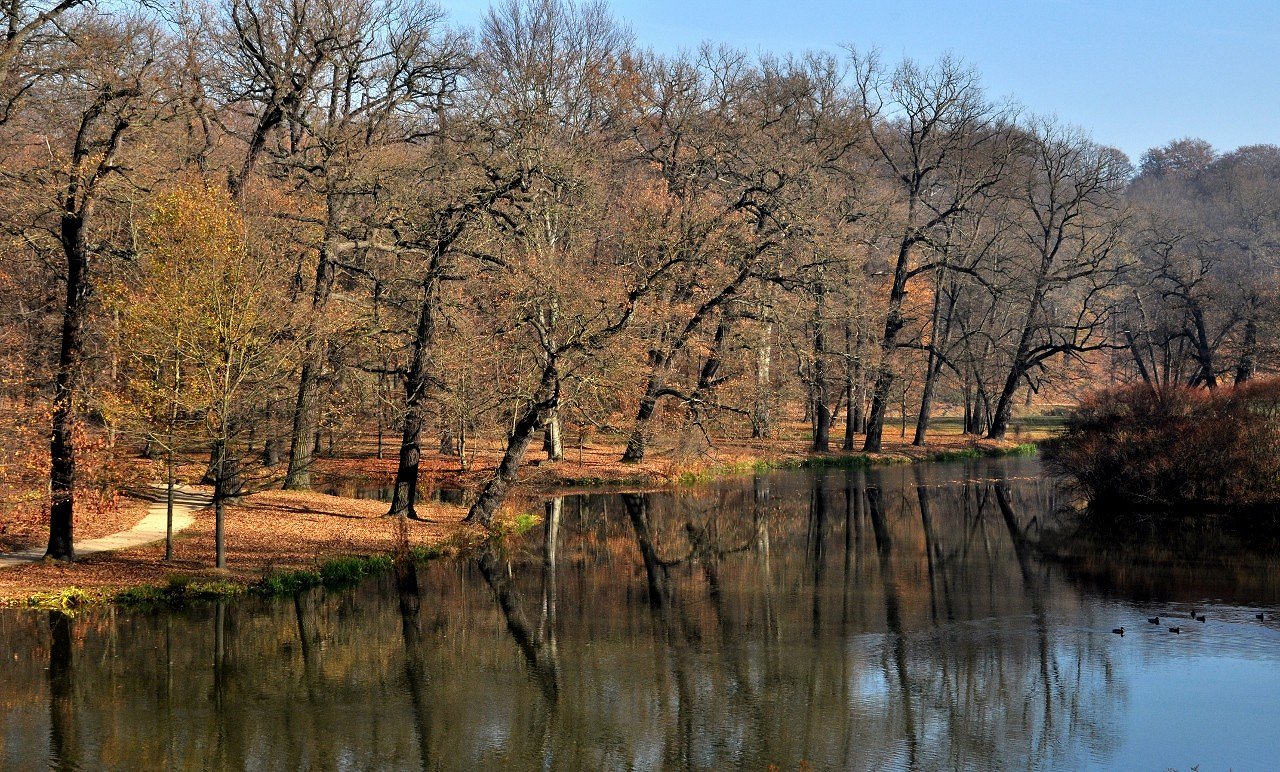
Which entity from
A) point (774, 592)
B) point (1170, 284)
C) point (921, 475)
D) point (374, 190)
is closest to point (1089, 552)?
point (774, 592)

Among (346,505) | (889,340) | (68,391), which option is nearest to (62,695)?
(68,391)

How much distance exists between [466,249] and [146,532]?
8.98m

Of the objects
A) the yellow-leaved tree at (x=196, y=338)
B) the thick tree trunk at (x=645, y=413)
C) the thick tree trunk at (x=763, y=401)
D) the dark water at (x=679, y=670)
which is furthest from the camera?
the thick tree trunk at (x=763, y=401)

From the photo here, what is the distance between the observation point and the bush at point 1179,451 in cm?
2684

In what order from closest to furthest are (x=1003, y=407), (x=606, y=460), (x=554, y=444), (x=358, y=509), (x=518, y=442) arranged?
(x=518, y=442) → (x=358, y=509) → (x=554, y=444) → (x=606, y=460) → (x=1003, y=407)

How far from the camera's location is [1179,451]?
27781 millimetres

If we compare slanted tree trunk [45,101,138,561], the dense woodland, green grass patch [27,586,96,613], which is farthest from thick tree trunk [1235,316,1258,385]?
→ green grass patch [27,586,96,613]

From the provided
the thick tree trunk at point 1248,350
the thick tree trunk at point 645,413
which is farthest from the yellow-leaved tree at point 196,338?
the thick tree trunk at point 1248,350

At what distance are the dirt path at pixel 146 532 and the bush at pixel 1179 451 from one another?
2302 centimetres

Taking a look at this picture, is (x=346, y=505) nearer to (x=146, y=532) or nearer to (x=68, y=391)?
(x=146, y=532)

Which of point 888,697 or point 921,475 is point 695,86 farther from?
point 888,697

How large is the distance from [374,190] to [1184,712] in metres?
20.0

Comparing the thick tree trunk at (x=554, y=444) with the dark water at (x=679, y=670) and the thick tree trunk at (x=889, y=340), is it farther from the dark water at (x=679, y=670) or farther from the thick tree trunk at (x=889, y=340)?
the dark water at (x=679, y=670)

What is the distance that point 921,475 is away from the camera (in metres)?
39.1
